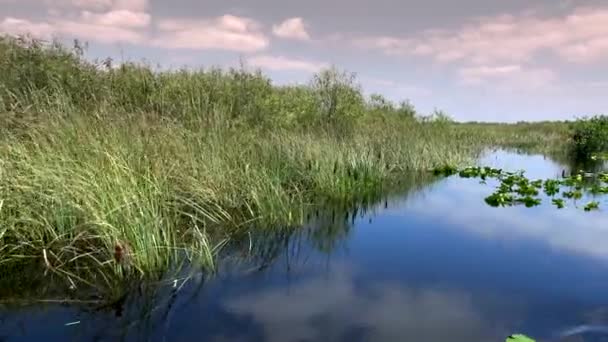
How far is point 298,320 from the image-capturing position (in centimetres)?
418

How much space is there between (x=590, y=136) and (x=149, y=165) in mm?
32852

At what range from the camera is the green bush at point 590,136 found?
90.3 ft

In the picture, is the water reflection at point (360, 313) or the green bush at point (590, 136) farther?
the green bush at point (590, 136)

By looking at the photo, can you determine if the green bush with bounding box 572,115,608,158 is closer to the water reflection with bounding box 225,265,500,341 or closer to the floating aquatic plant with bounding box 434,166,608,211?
the floating aquatic plant with bounding box 434,166,608,211

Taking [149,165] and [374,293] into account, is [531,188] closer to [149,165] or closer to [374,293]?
[374,293]

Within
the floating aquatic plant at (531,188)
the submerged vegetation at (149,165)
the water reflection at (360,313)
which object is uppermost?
the submerged vegetation at (149,165)

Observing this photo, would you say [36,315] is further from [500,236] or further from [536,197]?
[536,197]

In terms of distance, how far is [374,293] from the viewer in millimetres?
→ 4961

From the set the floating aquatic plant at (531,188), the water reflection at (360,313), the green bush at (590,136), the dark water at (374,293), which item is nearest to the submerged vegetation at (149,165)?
the dark water at (374,293)

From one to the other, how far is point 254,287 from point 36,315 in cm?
211

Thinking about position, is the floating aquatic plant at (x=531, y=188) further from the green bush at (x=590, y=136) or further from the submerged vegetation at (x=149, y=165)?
the green bush at (x=590, y=136)

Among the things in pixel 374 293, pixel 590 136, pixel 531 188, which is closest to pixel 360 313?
pixel 374 293

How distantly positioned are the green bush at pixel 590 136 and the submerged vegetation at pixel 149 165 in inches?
690

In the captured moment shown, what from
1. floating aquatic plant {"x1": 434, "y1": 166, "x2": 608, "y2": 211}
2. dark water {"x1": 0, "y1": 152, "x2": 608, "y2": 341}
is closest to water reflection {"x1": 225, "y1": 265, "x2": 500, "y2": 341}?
dark water {"x1": 0, "y1": 152, "x2": 608, "y2": 341}
